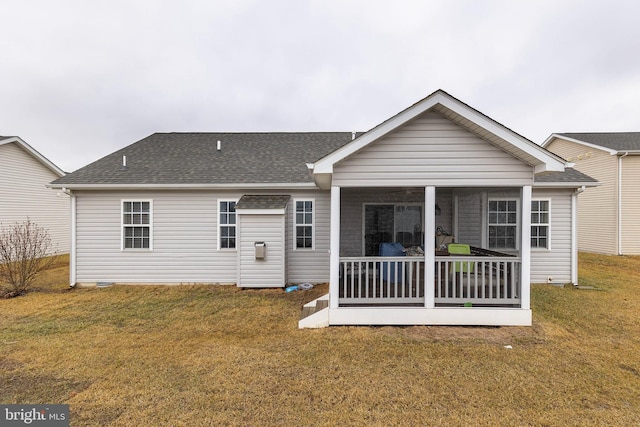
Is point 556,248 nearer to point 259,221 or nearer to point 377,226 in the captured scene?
point 377,226

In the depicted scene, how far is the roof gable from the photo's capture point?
15.5ft

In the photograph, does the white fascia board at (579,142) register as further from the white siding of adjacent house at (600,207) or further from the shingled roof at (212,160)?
the shingled roof at (212,160)

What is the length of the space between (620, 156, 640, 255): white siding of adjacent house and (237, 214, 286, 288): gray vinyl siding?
16.9m

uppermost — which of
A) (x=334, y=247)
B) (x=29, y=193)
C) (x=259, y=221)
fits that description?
(x=29, y=193)

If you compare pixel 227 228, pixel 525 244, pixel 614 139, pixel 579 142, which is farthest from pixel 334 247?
pixel 614 139

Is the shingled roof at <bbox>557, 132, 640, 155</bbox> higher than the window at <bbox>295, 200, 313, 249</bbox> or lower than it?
higher

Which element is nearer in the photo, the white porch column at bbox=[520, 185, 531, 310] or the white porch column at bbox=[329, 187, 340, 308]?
the white porch column at bbox=[520, 185, 531, 310]

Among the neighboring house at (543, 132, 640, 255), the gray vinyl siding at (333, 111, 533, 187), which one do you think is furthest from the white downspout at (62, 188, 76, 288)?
the neighboring house at (543, 132, 640, 255)

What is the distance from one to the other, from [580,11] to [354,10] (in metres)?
10.4

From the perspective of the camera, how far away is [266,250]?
7922 millimetres

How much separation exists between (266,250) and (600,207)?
17.5 meters

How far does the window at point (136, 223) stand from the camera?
8.46 metres

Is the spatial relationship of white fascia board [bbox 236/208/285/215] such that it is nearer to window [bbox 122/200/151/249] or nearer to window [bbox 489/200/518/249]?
window [bbox 122/200/151/249]

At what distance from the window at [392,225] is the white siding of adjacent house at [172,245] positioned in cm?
146
